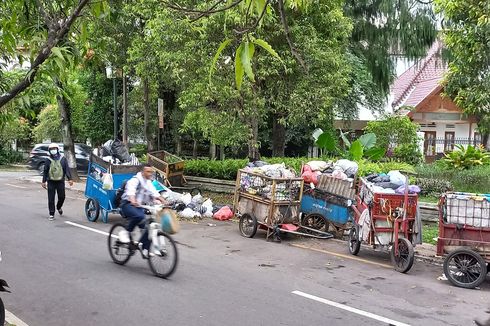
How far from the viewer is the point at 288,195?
1128 centimetres

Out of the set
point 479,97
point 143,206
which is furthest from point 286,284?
point 479,97

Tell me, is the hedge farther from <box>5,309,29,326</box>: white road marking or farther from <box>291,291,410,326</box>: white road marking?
<box>5,309,29,326</box>: white road marking

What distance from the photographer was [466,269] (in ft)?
26.5

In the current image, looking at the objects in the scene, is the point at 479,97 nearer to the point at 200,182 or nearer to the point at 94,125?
the point at 200,182

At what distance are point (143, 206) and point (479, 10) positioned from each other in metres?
8.33

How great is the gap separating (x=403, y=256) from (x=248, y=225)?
12.5ft

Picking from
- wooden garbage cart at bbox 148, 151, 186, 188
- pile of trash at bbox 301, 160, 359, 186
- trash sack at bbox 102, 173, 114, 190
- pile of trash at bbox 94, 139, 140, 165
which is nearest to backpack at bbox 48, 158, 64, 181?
pile of trash at bbox 94, 139, 140, 165

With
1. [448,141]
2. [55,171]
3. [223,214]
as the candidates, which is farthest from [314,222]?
[448,141]

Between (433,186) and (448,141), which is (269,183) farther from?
(448,141)

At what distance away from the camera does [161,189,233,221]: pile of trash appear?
545 inches

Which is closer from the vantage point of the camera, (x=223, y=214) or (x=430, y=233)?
(x=430, y=233)

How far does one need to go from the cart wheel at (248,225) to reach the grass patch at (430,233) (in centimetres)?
358

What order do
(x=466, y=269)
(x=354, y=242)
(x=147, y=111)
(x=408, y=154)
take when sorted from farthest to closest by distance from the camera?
(x=147, y=111) → (x=408, y=154) → (x=354, y=242) → (x=466, y=269)

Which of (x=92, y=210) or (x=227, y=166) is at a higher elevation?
(x=227, y=166)
